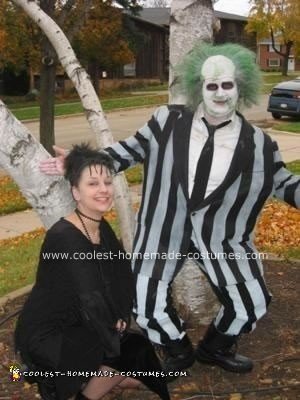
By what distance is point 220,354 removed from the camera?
3182 mm

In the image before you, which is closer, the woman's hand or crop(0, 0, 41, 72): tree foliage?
the woman's hand

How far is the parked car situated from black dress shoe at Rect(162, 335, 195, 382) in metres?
15.1

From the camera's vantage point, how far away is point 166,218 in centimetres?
289

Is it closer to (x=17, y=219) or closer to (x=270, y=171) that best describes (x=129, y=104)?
(x=17, y=219)

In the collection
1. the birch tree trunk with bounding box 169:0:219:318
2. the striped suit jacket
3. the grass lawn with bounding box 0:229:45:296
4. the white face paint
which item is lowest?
the grass lawn with bounding box 0:229:45:296

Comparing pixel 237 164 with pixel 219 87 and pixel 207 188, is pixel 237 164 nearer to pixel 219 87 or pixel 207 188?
pixel 207 188

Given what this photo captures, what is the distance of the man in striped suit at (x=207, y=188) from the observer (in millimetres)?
2807

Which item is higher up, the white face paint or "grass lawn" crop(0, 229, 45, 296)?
the white face paint

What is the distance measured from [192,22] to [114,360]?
1.81m

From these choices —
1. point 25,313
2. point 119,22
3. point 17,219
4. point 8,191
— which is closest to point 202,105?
point 25,313

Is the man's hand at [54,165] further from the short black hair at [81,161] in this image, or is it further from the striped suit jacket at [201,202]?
the striped suit jacket at [201,202]

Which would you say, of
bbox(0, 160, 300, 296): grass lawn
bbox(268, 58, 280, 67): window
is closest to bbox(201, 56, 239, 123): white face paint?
bbox(0, 160, 300, 296): grass lawn

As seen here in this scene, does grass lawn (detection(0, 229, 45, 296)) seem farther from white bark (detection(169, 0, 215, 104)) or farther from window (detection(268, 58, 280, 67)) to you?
window (detection(268, 58, 280, 67))

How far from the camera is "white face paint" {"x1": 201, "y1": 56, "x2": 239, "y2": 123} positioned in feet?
8.99
